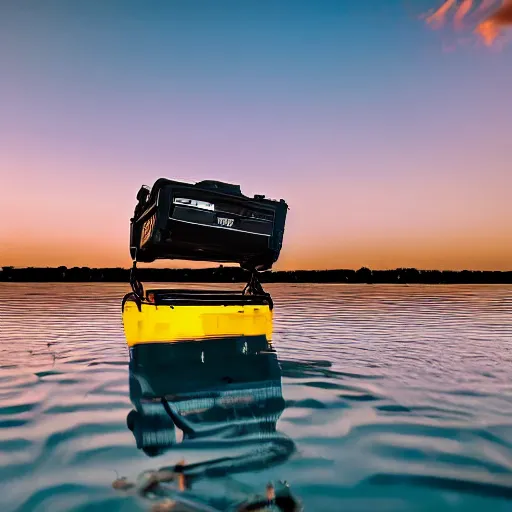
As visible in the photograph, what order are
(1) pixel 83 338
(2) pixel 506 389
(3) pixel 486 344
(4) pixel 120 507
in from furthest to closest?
(1) pixel 83 338 < (3) pixel 486 344 < (2) pixel 506 389 < (4) pixel 120 507

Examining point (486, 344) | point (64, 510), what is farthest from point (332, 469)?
point (486, 344)

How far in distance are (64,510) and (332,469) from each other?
61.9 inches

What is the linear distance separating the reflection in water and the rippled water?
100 mm

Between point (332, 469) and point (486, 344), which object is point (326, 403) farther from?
point (486, 344)

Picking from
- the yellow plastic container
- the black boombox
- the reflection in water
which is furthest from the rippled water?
the black boombox

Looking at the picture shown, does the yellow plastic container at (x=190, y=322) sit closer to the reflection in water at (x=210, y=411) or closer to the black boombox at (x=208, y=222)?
the reflection in water at (x=210, y=411)

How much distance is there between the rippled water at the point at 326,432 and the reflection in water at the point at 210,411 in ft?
0.33

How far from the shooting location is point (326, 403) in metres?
4.96

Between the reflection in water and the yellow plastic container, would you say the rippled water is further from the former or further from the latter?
the yellow plastic container

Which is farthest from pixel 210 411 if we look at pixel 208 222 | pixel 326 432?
pixel 208 222

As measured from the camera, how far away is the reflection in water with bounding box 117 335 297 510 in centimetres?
297

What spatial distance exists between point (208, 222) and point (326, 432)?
365 centimetres

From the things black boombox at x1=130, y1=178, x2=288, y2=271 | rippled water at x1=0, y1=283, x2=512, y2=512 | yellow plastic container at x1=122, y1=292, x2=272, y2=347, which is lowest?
rippled water at x1=0, y1=283, x2=512, y2=512

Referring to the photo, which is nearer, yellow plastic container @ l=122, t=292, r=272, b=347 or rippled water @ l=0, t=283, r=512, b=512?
rippled water @ l=0, t=283, r=512, b=512
